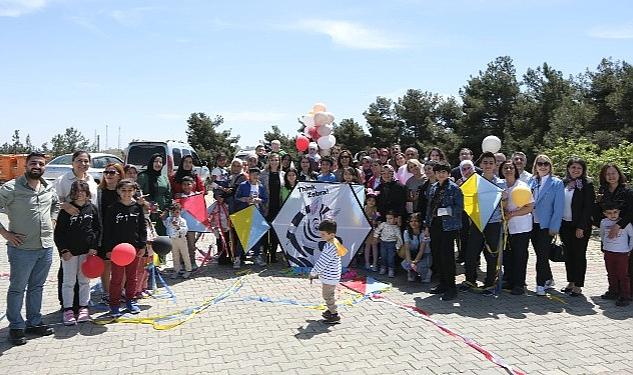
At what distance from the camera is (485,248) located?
23.9 feet

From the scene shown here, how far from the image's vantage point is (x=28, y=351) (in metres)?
5.00

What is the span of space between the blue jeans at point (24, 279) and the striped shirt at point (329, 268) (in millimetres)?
2982

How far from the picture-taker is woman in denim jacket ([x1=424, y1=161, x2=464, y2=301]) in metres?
6.78

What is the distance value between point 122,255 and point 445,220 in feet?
13.7

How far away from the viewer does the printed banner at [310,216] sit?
841 cm

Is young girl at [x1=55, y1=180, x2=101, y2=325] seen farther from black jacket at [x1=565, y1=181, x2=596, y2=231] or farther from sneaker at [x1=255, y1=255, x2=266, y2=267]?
black jacket at [x1=565, y1=181, x2=596, y2=231]

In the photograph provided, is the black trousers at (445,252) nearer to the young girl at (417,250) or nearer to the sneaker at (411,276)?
the young girl at (417,250)

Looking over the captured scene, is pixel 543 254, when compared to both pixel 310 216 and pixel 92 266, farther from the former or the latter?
pixel 92 266

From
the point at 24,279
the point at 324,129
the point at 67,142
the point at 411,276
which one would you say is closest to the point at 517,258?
the point at 411,276

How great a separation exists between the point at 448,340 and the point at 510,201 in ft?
8.23

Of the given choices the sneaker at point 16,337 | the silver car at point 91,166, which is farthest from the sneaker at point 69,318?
the silver car at point 91,166

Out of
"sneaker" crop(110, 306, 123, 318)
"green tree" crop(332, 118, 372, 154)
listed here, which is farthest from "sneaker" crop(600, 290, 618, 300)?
"green tree" crop(332, 118, 372, 154)

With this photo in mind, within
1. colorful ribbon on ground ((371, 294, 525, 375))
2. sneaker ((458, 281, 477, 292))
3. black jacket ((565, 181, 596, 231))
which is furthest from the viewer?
sneaker ((458, 281, 477, 292))

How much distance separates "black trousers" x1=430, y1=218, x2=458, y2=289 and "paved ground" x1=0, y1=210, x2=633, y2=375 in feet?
1.04
